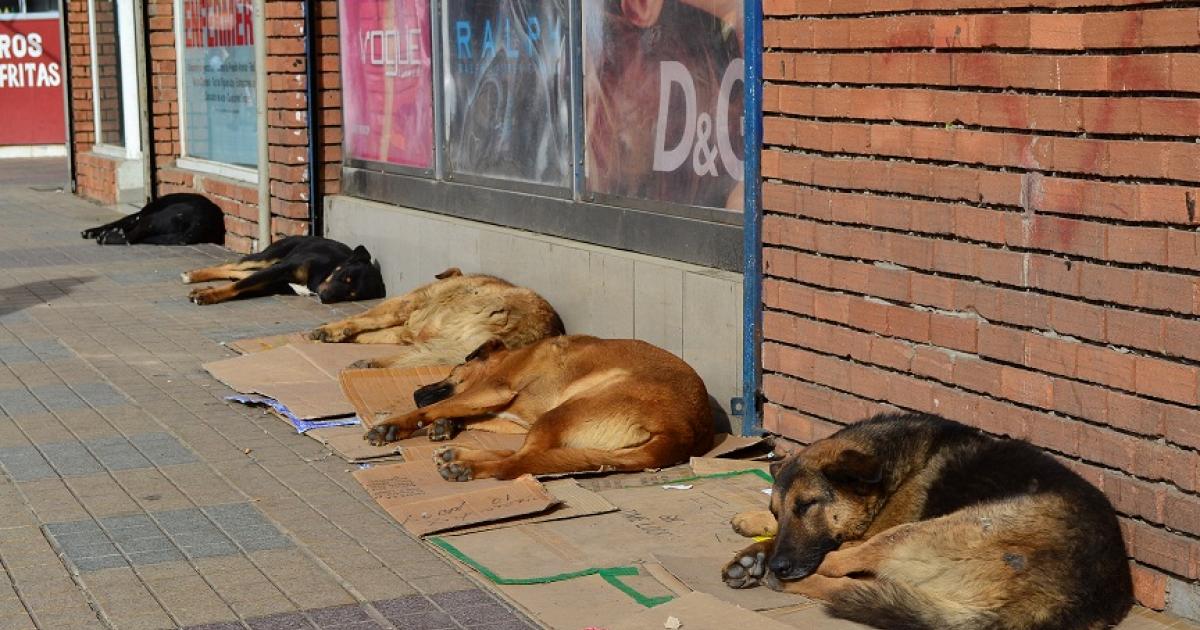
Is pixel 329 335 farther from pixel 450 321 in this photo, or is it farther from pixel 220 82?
pixel 220 82

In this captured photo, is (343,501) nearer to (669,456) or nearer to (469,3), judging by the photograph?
(669,456)

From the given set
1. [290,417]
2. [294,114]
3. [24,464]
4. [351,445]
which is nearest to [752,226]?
[351,445]

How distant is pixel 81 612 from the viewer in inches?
205

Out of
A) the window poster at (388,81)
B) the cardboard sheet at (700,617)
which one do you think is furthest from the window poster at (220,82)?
the cardboard sheet at (700,617)

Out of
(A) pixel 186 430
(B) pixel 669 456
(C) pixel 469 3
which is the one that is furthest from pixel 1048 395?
(C) pixel 469 3

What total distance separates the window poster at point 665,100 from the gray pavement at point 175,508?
2425mm

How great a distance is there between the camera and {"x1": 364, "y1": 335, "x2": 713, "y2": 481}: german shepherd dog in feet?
22.7

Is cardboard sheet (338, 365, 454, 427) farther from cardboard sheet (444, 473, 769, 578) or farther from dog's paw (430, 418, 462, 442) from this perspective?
cardboard sheet (444, 473, 769, 578)

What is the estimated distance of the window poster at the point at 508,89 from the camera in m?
9.86

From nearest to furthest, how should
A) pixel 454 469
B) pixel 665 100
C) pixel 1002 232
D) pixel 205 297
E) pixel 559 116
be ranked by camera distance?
pixel 1002 232
pixel 454 469
pixel 665 100
pixel 559 116
pixel 205 297

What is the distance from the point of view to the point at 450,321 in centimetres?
966

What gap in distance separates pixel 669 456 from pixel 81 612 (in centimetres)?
272

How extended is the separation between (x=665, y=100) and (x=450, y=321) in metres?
2.05

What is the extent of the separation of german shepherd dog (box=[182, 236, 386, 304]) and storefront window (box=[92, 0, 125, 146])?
7926mm
